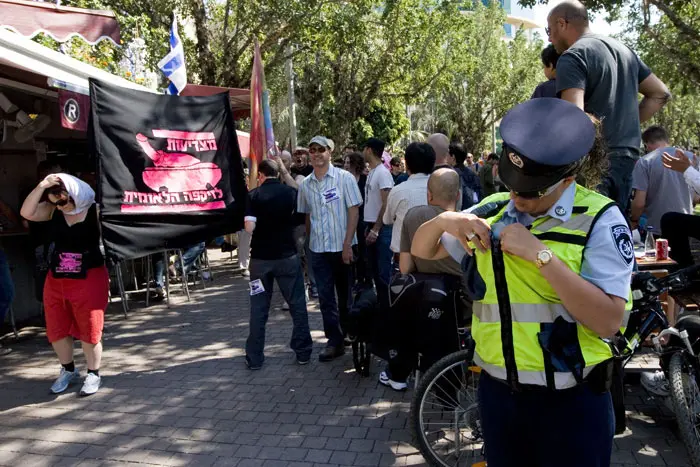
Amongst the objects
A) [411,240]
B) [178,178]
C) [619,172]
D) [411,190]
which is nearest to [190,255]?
[178,178]

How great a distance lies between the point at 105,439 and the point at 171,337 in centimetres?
262

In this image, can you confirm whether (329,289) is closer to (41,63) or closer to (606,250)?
(41,63)

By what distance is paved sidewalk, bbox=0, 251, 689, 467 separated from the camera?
3928 mm

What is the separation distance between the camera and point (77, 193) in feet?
16.2

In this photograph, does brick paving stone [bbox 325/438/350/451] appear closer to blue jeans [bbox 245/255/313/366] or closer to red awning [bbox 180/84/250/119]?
blue jeans [bbox 245/255/313/366]

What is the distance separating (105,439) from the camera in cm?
427

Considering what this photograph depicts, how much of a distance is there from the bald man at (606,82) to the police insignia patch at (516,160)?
1.56m

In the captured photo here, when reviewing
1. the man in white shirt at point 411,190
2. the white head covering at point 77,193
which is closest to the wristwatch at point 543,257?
the man in white shirt at point 411,190

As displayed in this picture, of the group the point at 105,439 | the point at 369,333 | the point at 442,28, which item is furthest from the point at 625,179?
the point at 442,28

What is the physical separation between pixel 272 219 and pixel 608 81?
10.7ft

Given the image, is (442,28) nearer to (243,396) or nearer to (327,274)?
(327,274)

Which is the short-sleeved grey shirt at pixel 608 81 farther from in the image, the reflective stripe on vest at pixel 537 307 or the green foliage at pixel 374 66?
the green foliage at pixel 374 66

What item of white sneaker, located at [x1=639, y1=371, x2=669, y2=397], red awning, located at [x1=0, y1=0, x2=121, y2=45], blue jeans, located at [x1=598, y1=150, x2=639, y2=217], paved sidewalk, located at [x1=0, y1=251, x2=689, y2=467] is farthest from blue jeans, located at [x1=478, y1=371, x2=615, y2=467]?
red awning, located at [x1=0, y1=0, x2=121, y2=45]

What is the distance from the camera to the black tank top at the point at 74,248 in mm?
4953
